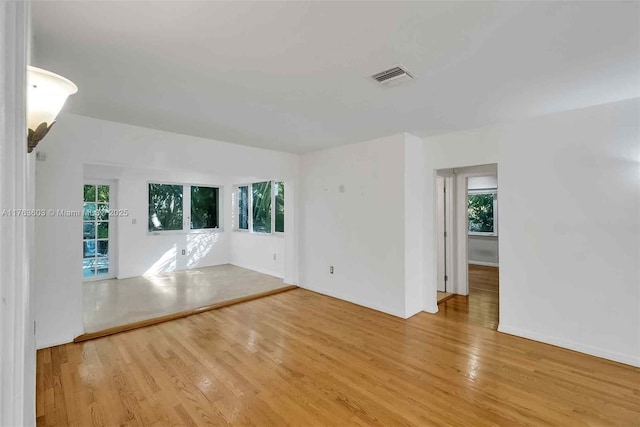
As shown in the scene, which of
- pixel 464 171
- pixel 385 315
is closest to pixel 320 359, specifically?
pixel 385 315

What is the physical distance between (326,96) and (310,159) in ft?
8.25

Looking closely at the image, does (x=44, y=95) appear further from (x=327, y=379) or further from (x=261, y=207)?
(x=261, y=207)

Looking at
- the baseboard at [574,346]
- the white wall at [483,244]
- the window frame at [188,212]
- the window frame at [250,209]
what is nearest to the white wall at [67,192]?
the window frame at [250,209]

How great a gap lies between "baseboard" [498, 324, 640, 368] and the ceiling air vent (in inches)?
116

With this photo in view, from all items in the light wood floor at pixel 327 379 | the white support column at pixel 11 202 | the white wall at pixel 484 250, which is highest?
the white support column at pixel 11 202

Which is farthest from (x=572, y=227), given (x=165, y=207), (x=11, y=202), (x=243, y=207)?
(x=165, y=207)

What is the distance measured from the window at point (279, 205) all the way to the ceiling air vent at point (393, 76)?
161 inches

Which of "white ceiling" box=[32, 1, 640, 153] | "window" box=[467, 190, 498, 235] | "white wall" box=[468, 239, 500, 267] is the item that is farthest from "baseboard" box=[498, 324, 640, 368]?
"window" box=[467, 190, 498, 235]

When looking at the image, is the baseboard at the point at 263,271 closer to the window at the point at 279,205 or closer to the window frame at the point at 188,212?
the window at the point at 279,205

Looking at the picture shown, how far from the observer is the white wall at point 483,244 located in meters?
7.26

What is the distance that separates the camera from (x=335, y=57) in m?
1.94

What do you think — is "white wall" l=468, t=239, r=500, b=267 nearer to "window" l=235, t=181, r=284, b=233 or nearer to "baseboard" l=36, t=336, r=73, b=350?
"window" l=235, t=181, r=284, b=233

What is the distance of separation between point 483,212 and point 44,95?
833 cm

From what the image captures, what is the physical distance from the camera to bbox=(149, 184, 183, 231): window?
20.6ft
